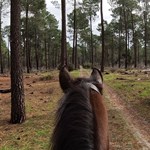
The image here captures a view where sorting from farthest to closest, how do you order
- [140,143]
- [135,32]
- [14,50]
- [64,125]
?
[135,32]
[14,50]
[140,143]
[64,125]

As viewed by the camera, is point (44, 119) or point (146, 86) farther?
point (146, 86)

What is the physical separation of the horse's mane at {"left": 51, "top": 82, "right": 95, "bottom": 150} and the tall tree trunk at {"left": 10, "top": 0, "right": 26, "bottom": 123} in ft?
28.8

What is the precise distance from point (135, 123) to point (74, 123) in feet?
31.6

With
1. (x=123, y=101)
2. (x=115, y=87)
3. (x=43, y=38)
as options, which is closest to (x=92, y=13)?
(x=43, y=38)

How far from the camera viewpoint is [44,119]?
11.4m

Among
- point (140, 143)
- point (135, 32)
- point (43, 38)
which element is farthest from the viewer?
point (43, 38)

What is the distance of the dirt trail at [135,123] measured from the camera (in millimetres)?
9290

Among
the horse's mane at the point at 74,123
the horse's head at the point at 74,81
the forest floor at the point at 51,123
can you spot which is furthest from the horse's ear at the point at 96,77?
the forest floor at the point at 51,123

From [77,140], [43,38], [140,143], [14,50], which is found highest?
[43,38]

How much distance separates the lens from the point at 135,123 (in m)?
11.4

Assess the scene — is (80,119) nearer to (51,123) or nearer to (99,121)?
(99,121)

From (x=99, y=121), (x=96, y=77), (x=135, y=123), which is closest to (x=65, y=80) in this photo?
(x=96, y=77)

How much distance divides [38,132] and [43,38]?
2301 inches

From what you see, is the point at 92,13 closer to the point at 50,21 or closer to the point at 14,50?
the point at 50,21
